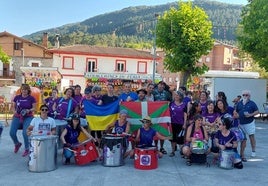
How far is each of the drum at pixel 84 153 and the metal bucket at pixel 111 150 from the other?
0.99 ft

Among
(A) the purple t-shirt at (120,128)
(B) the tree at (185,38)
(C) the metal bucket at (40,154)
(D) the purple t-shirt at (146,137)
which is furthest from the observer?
(B) the tree at (185,38)

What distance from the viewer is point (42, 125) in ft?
26.3

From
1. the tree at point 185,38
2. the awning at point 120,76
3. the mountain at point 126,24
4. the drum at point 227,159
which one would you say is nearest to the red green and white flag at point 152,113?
the drum at point 227,159

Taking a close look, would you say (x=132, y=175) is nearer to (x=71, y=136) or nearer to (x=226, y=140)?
(x=71, y=136)

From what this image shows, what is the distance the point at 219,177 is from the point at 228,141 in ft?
3.77

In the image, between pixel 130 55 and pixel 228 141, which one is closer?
pixel 228 141

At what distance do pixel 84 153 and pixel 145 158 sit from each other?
1367 millimetres

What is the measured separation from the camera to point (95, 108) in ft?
29.2

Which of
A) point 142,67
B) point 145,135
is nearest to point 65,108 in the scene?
point 145,135

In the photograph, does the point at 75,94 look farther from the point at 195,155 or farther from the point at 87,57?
the point at 87,57

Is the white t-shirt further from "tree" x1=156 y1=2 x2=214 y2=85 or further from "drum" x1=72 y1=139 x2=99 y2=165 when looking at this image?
"tree" x1=156 y1=2 x2=214 y2=85

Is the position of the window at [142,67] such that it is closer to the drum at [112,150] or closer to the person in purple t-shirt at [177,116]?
the person in purple t-shirt at [177,116]

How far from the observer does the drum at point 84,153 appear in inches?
309

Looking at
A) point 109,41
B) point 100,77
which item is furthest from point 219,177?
point 109,41
